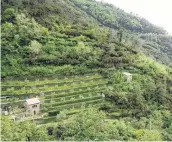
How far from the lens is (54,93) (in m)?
19.0

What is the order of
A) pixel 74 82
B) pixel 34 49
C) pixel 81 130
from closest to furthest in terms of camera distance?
pixel 81 130, pixel 74 82, pixel 34 49

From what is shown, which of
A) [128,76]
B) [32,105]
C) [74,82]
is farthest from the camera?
[128,76]

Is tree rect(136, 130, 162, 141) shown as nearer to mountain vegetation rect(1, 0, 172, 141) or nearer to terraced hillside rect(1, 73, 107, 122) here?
mountain vegetation rect(1, 0, 172, 141)

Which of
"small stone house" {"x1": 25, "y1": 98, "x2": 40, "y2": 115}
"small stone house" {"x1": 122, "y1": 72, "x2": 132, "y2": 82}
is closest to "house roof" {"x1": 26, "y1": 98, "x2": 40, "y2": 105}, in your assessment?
"small stone house" {"x1": 25, "y1": 98, "x2": 40, "y2": 115}

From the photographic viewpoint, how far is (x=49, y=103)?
1819 cm

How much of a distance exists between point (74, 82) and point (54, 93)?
2271 millimetres

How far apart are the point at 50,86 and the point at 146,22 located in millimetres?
44092

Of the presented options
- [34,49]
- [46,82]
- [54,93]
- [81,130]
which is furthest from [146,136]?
[34,49]

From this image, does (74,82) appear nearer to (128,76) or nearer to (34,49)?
(34,49)

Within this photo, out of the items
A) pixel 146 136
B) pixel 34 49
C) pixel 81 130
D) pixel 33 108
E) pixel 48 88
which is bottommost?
pixel 146 136

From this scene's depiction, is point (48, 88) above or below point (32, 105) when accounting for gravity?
above

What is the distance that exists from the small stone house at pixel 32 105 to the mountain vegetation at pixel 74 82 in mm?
499

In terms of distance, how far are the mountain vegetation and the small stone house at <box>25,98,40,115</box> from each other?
499 millimetres

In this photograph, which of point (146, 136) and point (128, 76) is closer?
point (146, 136)
